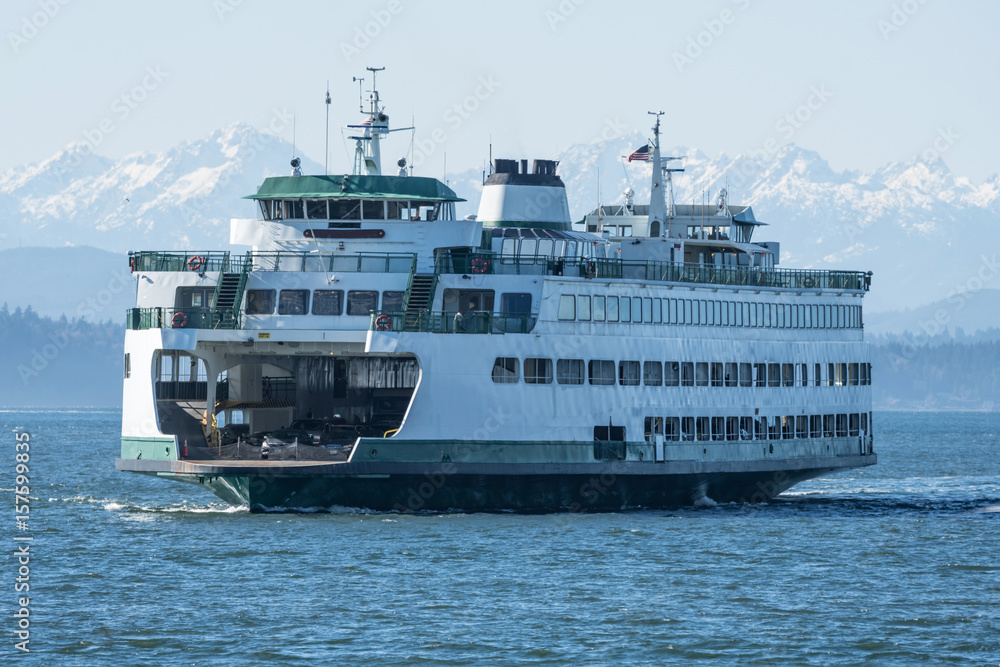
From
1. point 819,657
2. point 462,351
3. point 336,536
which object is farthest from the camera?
point 462,351

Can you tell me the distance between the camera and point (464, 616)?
107 feet

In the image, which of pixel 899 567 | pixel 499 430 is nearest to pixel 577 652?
pixel 899 567

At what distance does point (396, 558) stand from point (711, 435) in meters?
15.8

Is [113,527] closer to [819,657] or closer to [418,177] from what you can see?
[418,177]

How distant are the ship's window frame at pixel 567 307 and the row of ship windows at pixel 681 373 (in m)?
1.22

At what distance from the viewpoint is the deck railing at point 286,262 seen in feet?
154

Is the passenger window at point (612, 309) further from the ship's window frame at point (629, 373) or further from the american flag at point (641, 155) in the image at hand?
the american flag at point (641, 155)

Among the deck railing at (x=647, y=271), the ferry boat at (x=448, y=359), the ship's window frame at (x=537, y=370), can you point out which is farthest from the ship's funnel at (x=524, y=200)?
the ship's window frame at (x=537, y=370)

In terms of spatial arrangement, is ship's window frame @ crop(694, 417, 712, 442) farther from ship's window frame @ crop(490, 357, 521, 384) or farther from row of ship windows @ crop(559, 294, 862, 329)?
ship's window frame @ crop(490, 357, 521, 384)

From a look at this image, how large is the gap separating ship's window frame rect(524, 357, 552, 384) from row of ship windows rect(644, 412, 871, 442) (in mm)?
4278

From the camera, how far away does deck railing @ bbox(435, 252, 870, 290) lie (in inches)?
1845

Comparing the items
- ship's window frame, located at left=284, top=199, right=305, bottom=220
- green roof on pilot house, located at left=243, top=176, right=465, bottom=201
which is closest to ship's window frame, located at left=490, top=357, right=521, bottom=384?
green roof on pilot house, located at left=243, top=176, right=465, bottom=201

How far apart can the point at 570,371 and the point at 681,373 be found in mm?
5106

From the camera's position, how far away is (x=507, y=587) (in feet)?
117
